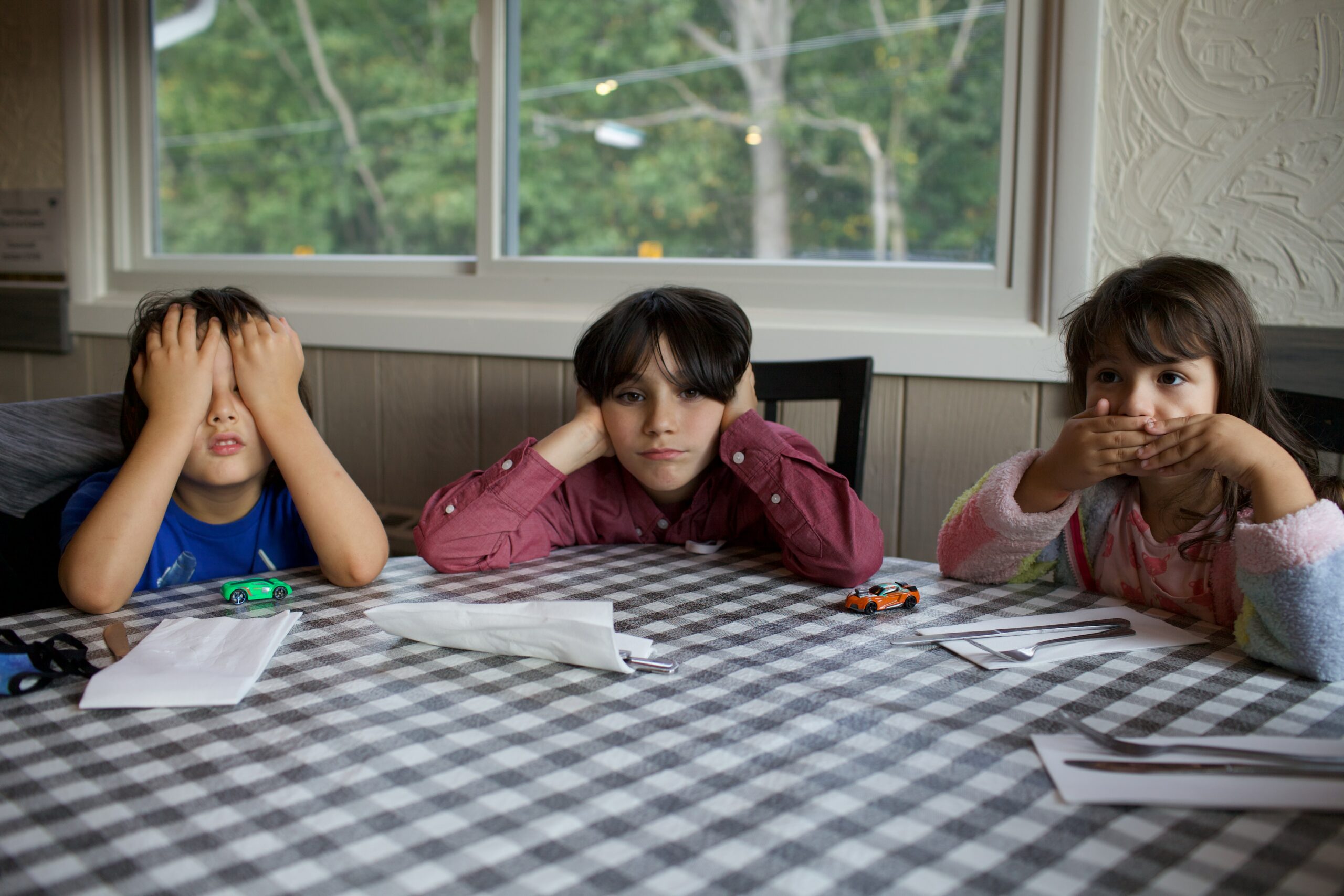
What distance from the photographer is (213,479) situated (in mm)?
1281

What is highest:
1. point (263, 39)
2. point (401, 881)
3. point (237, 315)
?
point (263, 39)

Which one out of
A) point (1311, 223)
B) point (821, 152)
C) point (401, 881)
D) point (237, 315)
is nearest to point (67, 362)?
point (237, 315)

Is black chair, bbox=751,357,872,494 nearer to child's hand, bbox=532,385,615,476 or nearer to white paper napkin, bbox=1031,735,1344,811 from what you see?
child's hand, bbox=532,385,615,476

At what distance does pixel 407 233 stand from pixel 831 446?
133 cm

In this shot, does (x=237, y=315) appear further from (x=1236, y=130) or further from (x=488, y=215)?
(x=1236, y=130)

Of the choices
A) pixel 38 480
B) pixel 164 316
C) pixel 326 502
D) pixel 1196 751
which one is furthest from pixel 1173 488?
pixel 38 480

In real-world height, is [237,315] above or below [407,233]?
below

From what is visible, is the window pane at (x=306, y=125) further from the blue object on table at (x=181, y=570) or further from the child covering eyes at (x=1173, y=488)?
the child covering eyes at (x=1173, y=488)

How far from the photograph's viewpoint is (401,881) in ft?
1.77

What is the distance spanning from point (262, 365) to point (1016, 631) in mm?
971

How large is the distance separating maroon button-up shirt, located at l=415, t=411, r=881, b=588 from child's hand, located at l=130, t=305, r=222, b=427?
12.5 inches

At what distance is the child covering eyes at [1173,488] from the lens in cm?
92

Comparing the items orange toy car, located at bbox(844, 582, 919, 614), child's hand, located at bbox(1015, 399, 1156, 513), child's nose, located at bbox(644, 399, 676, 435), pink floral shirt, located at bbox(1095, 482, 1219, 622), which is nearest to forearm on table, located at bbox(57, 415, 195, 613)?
child's nose, located at bbox(644, 399, 676, 435)

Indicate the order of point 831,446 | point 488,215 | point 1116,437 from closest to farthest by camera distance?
point 1116,437 < point 831,446 < point 488,215
